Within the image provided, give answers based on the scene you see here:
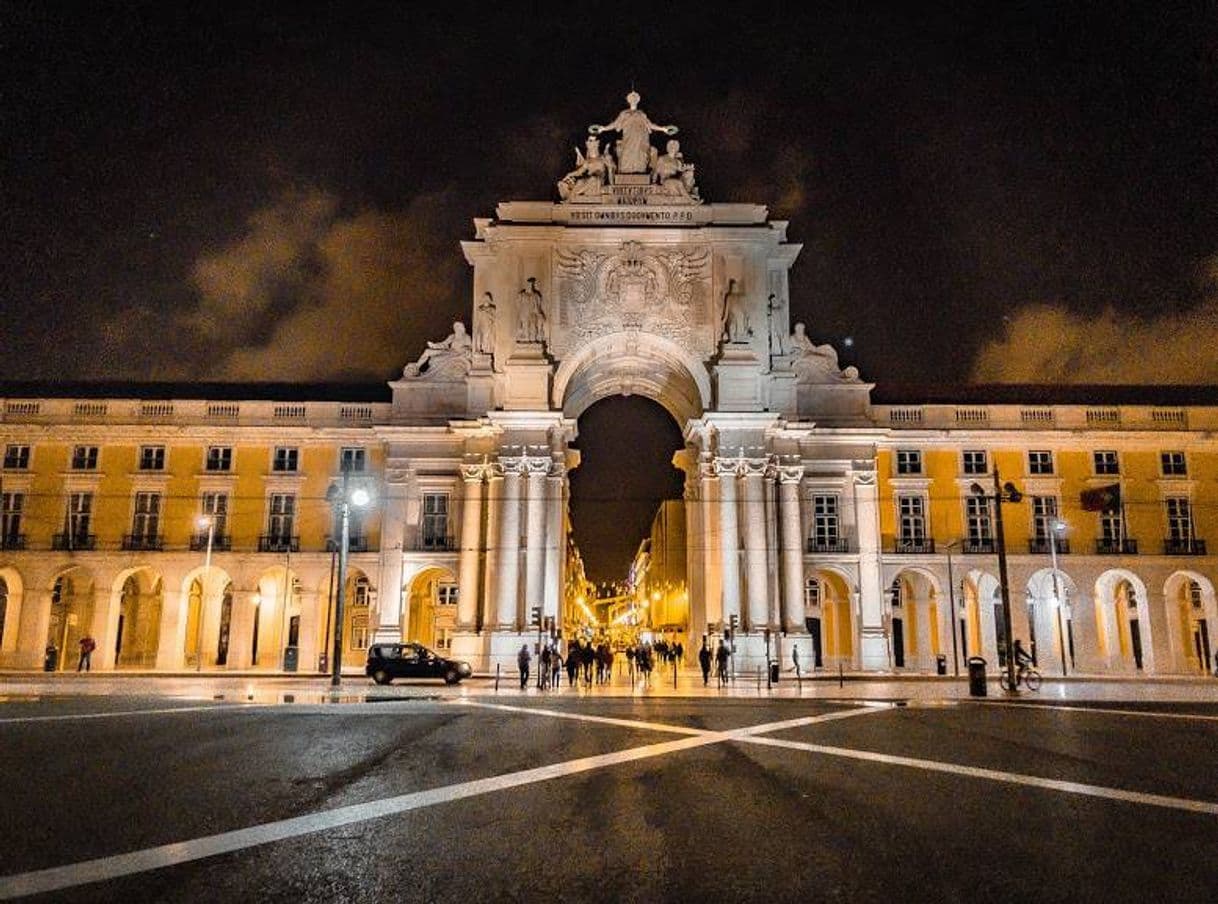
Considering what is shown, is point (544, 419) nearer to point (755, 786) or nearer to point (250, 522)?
point (250, 522)

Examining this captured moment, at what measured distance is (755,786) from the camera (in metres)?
10.2

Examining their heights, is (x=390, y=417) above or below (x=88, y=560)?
above

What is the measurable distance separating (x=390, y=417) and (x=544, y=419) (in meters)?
9.40

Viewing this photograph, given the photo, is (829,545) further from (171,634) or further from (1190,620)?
(171,634)

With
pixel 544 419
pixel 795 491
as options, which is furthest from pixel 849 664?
pixel 544 419

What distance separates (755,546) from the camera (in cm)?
4244

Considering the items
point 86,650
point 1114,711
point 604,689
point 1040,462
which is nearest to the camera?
point 1114,711

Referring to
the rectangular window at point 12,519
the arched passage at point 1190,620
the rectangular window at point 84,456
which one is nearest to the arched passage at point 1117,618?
the arched passage at point 1190,620

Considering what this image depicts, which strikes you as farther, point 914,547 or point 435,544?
point 914,547

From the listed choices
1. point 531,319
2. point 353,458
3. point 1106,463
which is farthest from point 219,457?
point 1106,463

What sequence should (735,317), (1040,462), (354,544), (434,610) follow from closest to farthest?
(735,317), (354,544), (1040,462), (434,610)

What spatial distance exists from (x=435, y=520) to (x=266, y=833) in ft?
125

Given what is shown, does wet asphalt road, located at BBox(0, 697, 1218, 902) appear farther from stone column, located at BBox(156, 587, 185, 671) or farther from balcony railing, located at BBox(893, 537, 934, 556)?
stone column, located at BBox(156, 587, 185, 671)

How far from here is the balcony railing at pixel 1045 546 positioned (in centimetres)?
4503
